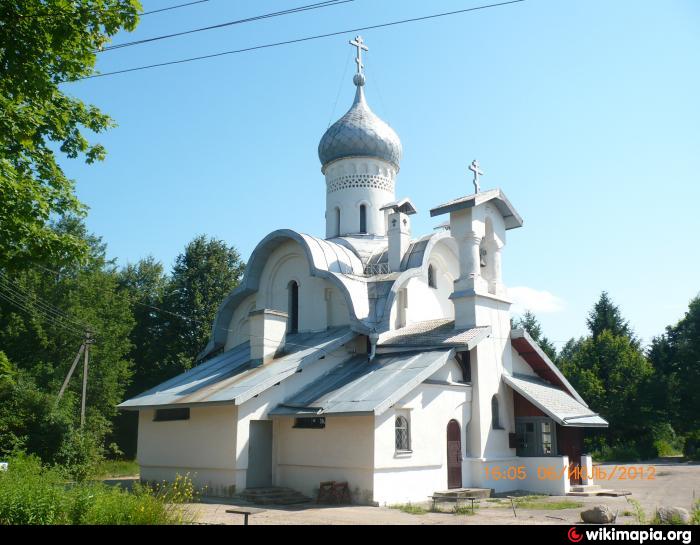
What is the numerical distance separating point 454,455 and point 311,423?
12.4 ft

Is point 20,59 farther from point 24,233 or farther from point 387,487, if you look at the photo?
point 387,487

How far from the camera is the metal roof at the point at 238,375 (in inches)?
617

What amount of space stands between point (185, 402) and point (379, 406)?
5.30 meters

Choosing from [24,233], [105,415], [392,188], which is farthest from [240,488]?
[105,415]

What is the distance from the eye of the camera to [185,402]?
16266 mm

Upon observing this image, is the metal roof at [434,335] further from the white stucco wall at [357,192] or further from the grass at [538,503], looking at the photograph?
the white stucco wall at [357,192]

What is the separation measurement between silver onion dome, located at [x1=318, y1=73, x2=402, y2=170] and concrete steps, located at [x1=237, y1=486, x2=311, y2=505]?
12963 millimetres

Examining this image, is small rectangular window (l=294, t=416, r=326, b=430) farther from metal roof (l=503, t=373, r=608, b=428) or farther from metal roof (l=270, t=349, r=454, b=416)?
metal roof (l=503, t=373, r=608, b=428)

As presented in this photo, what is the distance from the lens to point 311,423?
1592cm

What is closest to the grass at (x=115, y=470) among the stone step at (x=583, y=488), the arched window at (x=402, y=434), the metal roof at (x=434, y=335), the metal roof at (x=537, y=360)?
the metal roof at (x=434, y=335)

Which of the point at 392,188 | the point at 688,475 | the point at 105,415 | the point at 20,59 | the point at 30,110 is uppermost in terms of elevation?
the point at 392,188

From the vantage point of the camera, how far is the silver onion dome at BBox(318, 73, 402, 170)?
2398cm
